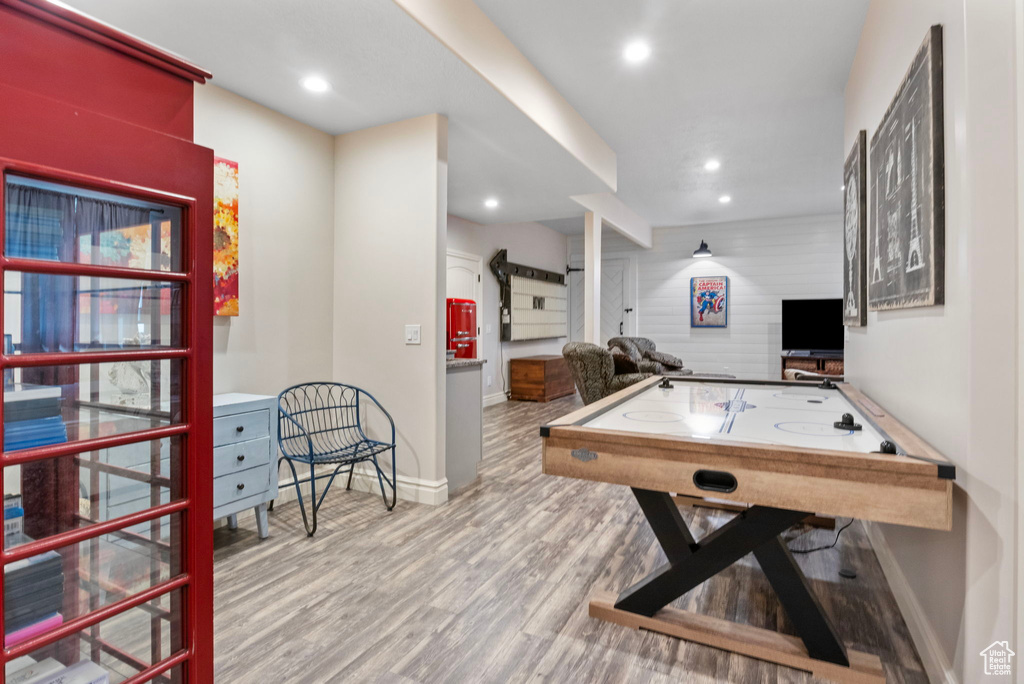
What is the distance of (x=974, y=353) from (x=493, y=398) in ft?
19.8

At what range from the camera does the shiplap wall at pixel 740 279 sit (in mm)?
7938

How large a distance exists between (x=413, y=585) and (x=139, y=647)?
4.21ft

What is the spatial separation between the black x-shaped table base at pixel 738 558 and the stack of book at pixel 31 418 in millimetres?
1501

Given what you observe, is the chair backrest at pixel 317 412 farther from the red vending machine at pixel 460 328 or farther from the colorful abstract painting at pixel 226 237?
the red vending machine at pixel 460 328

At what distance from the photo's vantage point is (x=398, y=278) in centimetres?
332

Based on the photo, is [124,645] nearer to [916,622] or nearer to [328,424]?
[916,622]

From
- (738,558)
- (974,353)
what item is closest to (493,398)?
(738,558)

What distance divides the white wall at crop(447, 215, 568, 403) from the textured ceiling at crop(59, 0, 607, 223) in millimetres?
2492

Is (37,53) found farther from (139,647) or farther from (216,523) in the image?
(216,523)

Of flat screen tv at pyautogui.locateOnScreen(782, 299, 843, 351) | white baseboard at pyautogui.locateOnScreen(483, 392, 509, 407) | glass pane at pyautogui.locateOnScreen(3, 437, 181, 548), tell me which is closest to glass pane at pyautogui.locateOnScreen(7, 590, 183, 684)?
glass pane at pyautogui.locateOnScreen(3, 437, 181, 548)

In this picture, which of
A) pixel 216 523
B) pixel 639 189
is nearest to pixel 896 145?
pixel 216 523

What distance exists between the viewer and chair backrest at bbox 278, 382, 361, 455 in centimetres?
323

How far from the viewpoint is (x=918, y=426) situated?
1729mm

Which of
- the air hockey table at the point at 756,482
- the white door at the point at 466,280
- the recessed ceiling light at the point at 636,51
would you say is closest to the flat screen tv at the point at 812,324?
the white door at the point at 466,280
